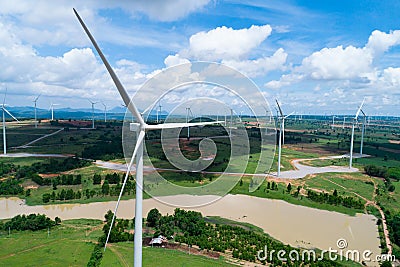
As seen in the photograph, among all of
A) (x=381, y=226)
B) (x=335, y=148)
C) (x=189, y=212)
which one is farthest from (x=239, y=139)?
(x=335, y=148)

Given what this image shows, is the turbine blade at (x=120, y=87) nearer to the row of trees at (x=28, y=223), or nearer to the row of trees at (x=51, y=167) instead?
the row of trees at (x=28, y=223)

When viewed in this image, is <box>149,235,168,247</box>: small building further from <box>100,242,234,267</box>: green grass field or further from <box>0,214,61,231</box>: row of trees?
<box>0,214,61,231</box>: row of trees

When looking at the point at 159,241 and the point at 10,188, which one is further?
the point at 10,188

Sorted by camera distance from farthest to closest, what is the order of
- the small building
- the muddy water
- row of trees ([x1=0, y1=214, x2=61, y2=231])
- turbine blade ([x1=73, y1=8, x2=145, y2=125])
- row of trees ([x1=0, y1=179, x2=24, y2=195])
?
1. row of trees ([x1=0, y1=179, x2=24, y2=195])
2. row of trees ([x1=0, y1=214, x2=61, y2=231])
3. the muddy water
4. the small building
5. turbine blade ([x1=73, y1=8, x2=145, y2=125])

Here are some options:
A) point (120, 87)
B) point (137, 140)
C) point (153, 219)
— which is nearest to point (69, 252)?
point (153, 219)

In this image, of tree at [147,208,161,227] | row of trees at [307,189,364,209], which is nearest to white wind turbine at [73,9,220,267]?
tree at [147,208,161,227]

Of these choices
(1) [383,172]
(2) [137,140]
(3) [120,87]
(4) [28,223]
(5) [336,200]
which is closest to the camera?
(3) [120,87]

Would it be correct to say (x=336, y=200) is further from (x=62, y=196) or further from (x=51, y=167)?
(x=51, y=167)

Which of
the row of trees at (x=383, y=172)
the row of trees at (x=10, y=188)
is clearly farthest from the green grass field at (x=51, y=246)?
the row of trees at (x=383, y=172)

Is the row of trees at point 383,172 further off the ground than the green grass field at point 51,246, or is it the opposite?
the row of trees at point 383,172
